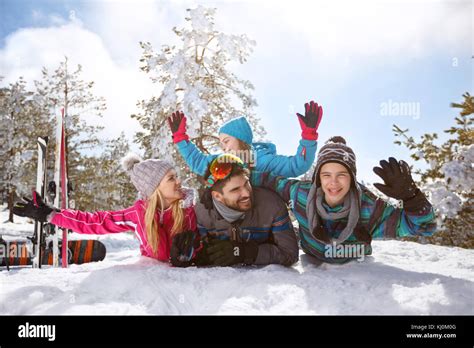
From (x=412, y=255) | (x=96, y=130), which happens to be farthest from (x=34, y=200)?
(x=96, y=130)

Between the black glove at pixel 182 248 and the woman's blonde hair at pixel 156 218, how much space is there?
32 centimetres

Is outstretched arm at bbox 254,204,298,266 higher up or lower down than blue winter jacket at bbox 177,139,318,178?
lower down

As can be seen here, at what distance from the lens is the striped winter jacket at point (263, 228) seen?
3.43 m

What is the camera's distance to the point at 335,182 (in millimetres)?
3281

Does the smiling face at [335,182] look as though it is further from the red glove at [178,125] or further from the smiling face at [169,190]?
the red glove at [178,125]

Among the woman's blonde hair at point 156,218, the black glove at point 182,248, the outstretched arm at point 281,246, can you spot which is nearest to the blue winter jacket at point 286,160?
the woman's blonde hair at point 156,218

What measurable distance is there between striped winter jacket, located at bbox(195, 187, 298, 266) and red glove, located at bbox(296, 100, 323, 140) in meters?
1.03

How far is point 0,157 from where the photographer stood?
22516 millimetres

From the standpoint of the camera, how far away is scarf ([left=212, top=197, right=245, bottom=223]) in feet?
11.2

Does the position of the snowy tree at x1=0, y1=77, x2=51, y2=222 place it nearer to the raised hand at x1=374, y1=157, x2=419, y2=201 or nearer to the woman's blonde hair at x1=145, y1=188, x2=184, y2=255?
the woman's blonde hair at x1=145, y1=188, x2=184, y2=255

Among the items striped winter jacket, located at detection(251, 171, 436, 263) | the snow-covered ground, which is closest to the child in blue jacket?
striped winter jacket, located at detection(251, 171, 436, 263)

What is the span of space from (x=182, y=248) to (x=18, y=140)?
2233cm

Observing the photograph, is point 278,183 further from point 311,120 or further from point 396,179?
point 396,179
